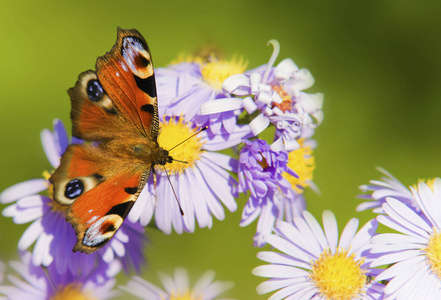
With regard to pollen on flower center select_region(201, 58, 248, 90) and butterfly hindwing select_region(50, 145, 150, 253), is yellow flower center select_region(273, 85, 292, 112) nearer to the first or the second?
pollen on flower center select_region(201, 58, 248, 90)

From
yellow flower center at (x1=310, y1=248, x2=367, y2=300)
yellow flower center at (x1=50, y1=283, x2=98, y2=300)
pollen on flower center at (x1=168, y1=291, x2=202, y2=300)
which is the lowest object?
yellow flower center at (x1=310, y1=248, x2=367, y2=300)

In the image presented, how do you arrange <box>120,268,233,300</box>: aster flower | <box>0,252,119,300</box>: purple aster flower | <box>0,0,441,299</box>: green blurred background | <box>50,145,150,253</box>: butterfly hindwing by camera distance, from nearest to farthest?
1. <box>50,145,150,253</box>: butterfly hindwing
2. <box>0,252,119,300</box>: purple aster flower
3. <box>120,268,233,300</box>: aster flower
4. <box>0,0,441,299</box>: green blurred background

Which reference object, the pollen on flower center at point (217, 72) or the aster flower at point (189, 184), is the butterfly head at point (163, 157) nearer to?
the aster flower at point (189, 184)

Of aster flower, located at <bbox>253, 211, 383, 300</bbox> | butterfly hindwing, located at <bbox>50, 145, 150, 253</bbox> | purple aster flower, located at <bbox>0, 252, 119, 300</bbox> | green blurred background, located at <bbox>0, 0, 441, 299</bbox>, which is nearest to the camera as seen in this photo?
butterfly hindwing, located at <bbox>50, 145, 150, 253</bbox>

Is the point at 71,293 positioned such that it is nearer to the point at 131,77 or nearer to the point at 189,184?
the point at 189,184

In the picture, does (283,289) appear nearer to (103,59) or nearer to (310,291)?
(310,291)

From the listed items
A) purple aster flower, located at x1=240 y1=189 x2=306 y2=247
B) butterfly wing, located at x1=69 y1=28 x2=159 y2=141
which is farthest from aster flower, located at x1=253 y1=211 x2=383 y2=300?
butterfly wing, located at x1=69 y1=28 x2=159 y2=141

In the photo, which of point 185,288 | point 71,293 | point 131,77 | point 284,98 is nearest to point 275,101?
point 284,98
